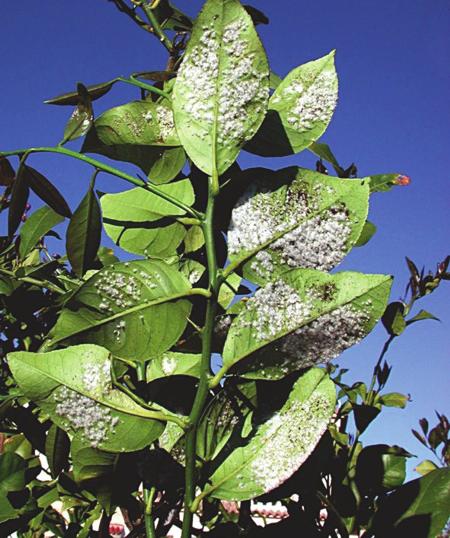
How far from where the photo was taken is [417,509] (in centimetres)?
58

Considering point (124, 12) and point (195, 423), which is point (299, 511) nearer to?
point (195, 423)

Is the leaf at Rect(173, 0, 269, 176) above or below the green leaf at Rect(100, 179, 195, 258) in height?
above

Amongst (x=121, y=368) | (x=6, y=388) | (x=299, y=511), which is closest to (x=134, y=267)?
(x=121, y=368)

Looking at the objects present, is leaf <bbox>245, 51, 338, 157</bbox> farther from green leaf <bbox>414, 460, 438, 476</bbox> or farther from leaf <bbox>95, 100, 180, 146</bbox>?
green leaf <bbox>414, 460, 438, 476</bbox>

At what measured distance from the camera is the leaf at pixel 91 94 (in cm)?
63

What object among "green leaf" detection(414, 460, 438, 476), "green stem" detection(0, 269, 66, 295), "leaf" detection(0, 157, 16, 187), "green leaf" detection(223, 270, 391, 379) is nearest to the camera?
"green leaf" detection(223, 270, 391, 379)

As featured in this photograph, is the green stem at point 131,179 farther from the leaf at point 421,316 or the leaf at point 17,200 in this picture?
the leaf at point 421,316

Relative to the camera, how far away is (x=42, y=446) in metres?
0.88

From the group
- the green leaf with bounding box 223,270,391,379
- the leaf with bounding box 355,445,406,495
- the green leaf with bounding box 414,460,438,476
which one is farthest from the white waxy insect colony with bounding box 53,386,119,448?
the green leaf with bounding box 414,460,438,476

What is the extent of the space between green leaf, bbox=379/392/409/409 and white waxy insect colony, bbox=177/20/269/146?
0.55m

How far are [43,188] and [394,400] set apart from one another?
59 cm

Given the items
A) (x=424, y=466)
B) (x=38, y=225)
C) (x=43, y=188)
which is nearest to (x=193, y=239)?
(x=43, y=188)

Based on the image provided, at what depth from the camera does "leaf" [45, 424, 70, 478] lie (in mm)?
759

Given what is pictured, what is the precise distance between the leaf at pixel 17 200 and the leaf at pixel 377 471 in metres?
0.43
